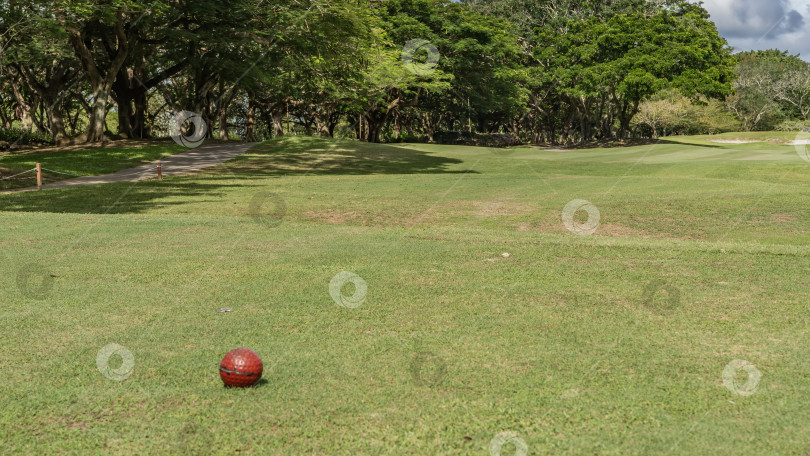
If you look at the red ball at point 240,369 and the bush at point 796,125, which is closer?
the red ball at point 240,369

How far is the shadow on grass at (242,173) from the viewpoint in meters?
20.0

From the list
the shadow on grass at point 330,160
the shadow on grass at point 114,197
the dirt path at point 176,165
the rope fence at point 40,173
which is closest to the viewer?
the shadow on grass at point 114,197

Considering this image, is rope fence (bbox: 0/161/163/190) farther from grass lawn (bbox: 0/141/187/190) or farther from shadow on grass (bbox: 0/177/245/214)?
shadow on grass (bbox: 0/177/245/214)

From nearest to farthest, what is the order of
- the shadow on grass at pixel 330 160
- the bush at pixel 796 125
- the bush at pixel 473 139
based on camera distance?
the shadow on grass at pixel 330 160, the bush at pixel 473 139, the bush at pixel 796 125

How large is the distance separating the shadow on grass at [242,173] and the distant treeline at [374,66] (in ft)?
13.1

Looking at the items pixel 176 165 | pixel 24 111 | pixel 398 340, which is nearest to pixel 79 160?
pixel 176 165

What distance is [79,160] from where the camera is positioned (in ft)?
109

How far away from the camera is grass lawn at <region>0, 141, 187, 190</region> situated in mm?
27938

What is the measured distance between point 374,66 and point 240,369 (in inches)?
1503

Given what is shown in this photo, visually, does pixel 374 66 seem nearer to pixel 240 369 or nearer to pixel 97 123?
pixel 97 123

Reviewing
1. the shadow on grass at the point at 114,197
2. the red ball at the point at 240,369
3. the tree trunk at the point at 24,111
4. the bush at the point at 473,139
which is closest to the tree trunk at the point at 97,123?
the shadow on grass at the point at 114,197

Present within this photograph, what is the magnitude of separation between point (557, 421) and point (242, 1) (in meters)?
30.5

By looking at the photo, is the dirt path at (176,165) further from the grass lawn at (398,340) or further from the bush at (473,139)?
the bush at (473,139)

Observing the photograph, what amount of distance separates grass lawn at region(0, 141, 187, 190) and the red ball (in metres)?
23.5
